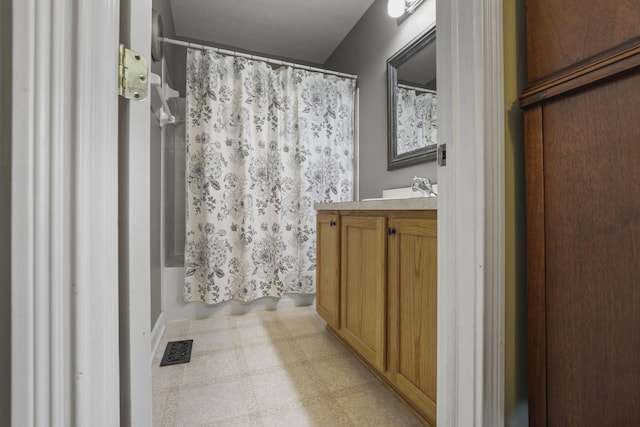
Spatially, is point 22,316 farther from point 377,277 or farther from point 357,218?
point 357,218

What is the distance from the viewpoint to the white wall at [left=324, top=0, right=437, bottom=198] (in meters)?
1.82

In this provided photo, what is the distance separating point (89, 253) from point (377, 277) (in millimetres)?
1012

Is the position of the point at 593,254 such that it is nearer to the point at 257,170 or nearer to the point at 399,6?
the point at 399,6

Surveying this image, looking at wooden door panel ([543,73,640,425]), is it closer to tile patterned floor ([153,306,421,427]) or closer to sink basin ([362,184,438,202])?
tile patterned floor ([153,306,421,427])

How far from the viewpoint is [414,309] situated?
3.27 ft

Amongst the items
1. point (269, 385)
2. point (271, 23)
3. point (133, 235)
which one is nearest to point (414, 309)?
point (269, 385)

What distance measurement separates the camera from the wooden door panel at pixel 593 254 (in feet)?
1.53

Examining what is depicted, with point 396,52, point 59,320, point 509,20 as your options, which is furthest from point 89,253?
point 396,52

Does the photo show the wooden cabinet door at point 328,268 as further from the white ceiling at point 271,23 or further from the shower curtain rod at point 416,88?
the white ceiling at point 271,23

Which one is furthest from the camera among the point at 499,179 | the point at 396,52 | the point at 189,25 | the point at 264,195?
the point at 189,25

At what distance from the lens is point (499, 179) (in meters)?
0.61

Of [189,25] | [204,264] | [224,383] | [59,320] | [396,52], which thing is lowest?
[224,383]

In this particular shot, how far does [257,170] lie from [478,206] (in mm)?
1834

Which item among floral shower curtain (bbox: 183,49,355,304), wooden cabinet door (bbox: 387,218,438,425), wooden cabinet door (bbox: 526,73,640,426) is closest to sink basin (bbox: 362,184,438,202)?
floral shower curtain (bbox: 183,49,355,304)
